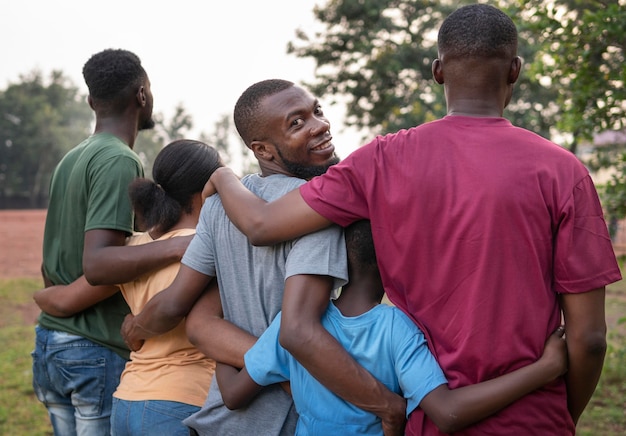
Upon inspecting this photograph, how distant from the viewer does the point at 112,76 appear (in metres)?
3.08

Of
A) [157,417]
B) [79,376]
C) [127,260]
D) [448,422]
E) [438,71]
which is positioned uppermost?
[438,71]

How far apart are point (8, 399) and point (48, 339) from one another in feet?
15.5

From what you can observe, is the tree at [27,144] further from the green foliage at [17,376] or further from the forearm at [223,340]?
the forearm at [223,340]

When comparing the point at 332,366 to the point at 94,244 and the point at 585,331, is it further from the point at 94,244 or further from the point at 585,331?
the point at 94,244

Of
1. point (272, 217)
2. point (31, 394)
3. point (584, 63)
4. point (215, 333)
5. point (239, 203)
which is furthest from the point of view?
point (31, 394)

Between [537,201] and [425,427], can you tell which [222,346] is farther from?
[537,201]

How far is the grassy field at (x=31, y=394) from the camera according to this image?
6.14 metres

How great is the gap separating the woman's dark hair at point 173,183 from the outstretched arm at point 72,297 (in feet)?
1.28

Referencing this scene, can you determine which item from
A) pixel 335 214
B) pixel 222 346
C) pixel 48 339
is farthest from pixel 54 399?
pixel 335 214

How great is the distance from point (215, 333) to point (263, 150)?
0.61m

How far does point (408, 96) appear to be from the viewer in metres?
19.3

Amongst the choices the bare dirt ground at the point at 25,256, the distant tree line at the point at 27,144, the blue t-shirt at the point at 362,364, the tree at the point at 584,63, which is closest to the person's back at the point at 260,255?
the blue t-shirt at the point at 362,364

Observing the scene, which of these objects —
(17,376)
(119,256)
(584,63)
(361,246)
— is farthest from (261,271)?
(17,376)

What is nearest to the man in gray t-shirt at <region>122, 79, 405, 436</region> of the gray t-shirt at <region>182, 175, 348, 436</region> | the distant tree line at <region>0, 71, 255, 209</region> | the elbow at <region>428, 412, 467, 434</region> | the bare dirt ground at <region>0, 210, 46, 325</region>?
the gray t-shirt at <region>182, 175, 348, 436</region>
